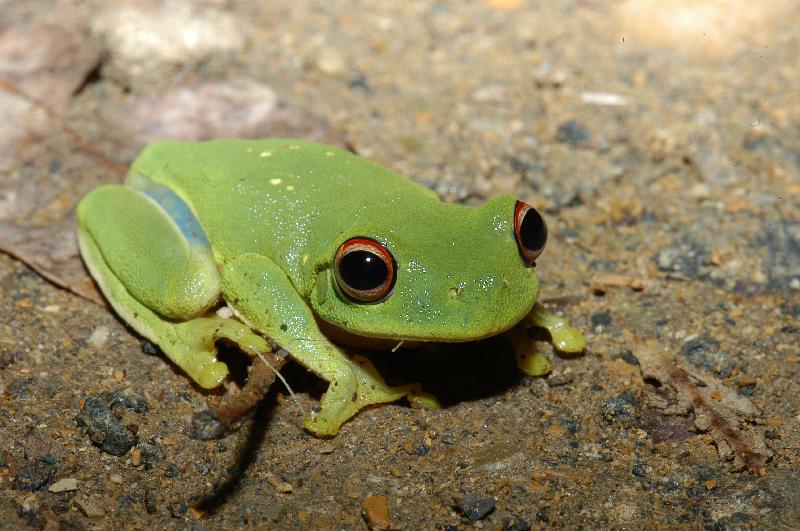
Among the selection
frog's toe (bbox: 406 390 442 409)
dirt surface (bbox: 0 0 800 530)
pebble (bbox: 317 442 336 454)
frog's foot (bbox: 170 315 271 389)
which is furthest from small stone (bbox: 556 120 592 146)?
pebble (bbox: 317 442 336 454)

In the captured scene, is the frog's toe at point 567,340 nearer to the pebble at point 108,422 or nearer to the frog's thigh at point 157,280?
the frog's thigh at point 157,280

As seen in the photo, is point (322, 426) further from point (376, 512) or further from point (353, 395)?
point (376, 512)

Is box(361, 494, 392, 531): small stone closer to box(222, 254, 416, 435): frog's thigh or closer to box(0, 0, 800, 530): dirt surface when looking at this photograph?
box(0, 0, 800, 530): dirt surface

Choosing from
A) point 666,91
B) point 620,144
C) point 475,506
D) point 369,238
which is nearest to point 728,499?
point 475,506

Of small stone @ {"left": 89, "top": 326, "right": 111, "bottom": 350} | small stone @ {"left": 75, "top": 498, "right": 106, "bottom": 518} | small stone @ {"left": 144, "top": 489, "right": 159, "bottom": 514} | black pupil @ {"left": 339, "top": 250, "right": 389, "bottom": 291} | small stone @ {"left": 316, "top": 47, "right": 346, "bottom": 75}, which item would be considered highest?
black pupil @ {"left": 339, "top": 250, "right": 389, "bottom": 291}

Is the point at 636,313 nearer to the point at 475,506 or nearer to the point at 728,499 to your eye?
the point at 728,499
